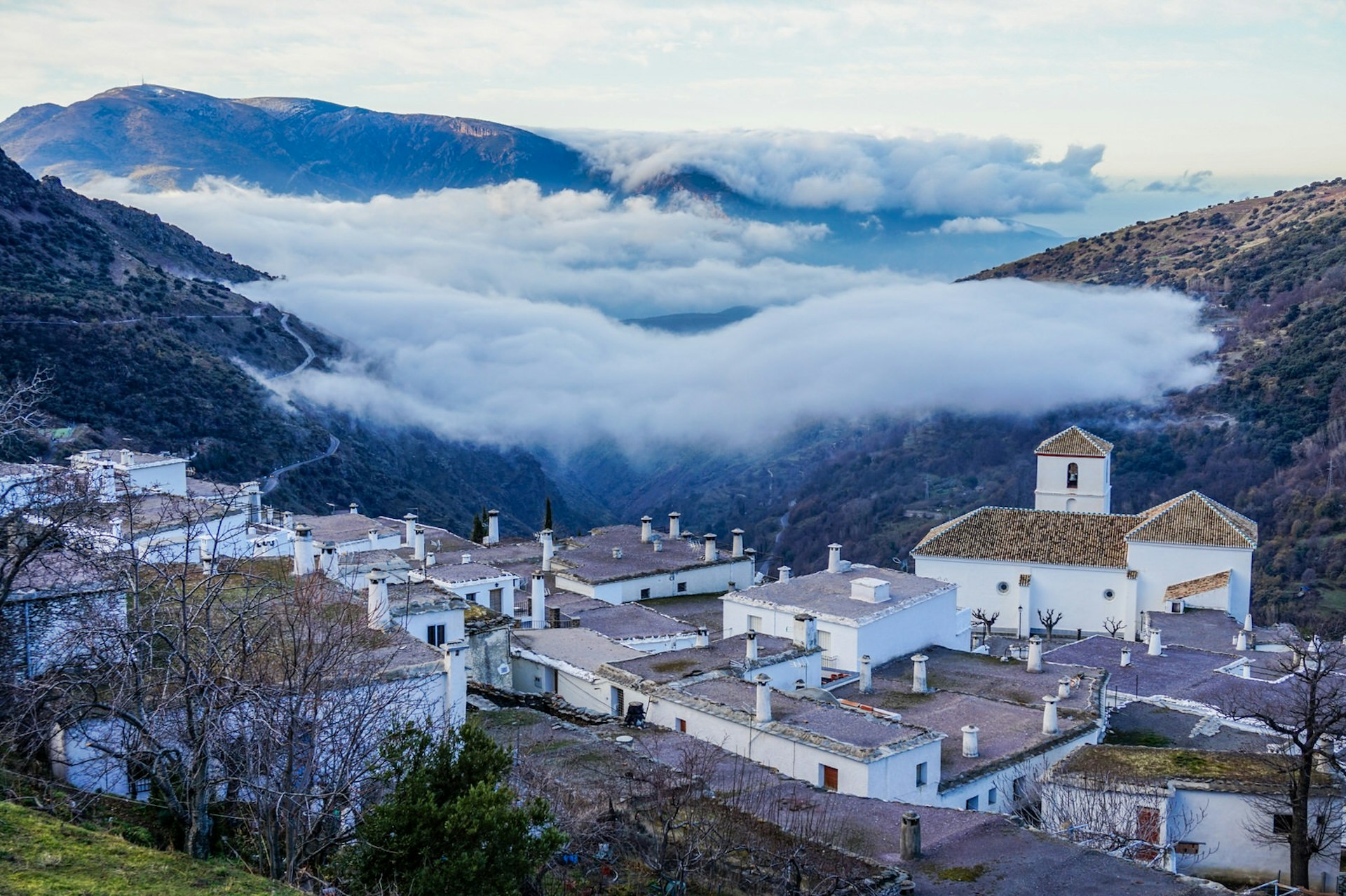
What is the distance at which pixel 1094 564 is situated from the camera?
43.3m

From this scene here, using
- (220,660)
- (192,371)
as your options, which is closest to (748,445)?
(192,371)

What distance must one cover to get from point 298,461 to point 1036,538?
46418 mm

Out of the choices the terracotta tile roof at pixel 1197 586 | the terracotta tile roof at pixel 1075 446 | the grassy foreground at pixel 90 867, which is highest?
the grassy foreground at pixel 90 867

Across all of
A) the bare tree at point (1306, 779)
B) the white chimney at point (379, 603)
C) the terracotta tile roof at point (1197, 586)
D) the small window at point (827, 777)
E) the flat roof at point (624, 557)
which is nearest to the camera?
the bare tree at point (1306, 779)

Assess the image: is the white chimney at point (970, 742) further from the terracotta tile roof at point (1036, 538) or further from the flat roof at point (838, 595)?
the terracotta tile roof at point (1036, 538)

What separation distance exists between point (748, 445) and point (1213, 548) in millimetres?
107303

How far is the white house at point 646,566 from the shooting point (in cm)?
3753

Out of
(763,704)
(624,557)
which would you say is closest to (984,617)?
(624,557)

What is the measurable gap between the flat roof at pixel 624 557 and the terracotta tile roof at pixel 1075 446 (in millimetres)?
16769

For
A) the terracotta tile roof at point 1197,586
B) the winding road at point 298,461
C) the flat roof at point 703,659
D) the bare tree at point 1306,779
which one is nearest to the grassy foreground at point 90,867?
the flat roof at point 703,659

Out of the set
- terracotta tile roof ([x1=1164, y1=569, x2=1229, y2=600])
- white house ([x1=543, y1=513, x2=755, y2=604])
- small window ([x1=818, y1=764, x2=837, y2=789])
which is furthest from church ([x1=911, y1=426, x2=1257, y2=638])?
small window ([x1=818, y1=764, x2=837, y2=789])

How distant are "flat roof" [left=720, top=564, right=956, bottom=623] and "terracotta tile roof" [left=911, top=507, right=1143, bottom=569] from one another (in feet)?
30.8

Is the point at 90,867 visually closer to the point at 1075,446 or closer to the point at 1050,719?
the point at 1050,719

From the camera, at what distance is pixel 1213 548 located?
42.2 metres
